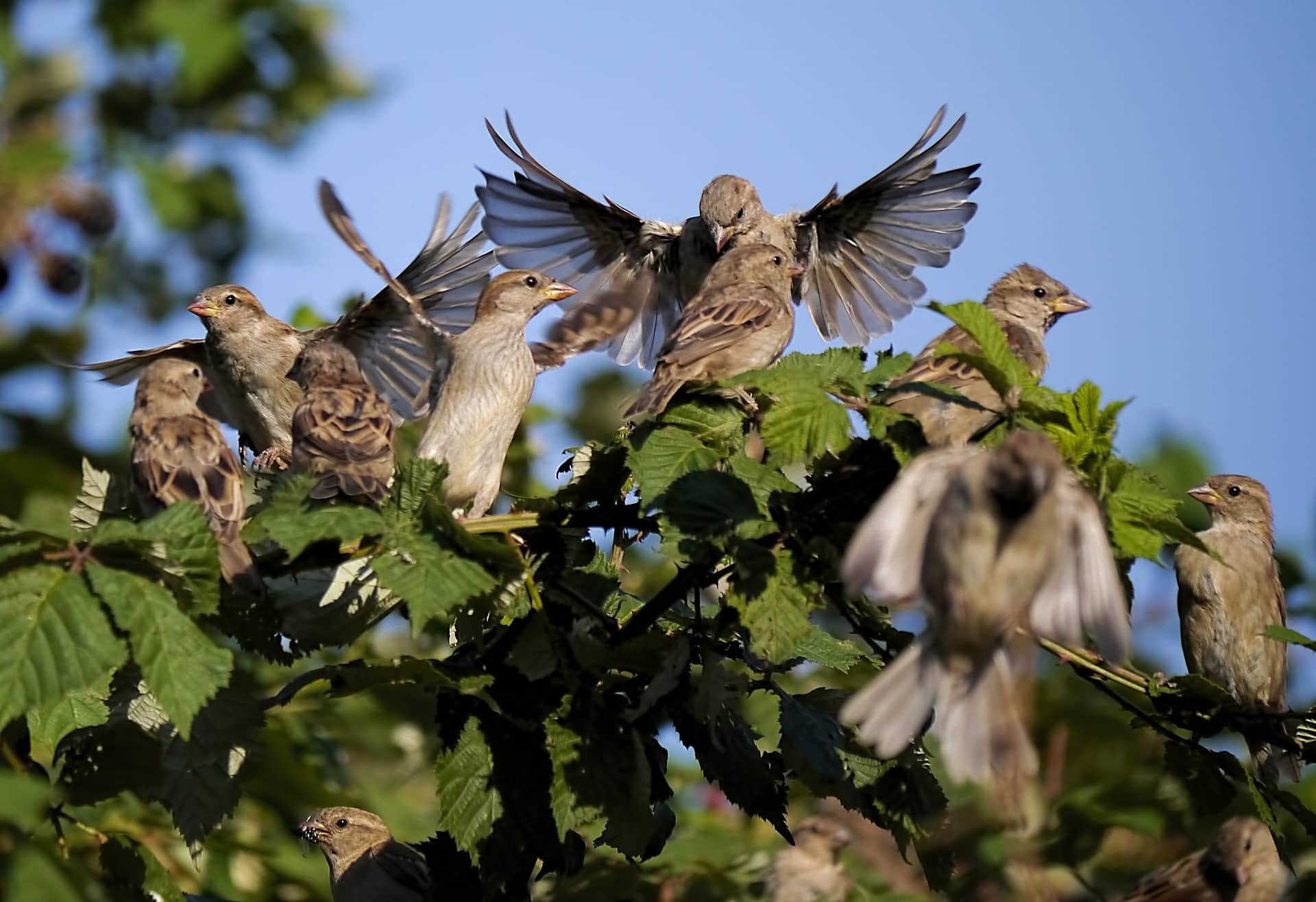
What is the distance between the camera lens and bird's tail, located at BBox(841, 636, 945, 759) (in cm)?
293

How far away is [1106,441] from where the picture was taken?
140 inches

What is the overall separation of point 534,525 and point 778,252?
274 centimetres

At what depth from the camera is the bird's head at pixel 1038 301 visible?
261 inches

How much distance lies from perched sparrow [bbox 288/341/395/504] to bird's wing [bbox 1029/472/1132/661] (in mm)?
1967

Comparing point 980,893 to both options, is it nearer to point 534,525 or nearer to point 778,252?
point 534,525

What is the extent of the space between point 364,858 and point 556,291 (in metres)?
2.41

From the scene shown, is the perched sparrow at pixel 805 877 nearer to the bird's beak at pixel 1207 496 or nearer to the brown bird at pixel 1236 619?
the brown bird at pixel 1236 619

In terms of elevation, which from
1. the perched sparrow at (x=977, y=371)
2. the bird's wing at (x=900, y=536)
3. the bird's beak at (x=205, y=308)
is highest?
the perched sparrow at (x=977, y=371)

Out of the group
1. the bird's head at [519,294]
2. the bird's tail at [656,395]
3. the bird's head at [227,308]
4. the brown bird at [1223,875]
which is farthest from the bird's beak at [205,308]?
the brown bird at [1223,875]

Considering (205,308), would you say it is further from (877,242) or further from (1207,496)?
(1207,496)

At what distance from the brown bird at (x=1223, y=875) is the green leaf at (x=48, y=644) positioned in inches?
187

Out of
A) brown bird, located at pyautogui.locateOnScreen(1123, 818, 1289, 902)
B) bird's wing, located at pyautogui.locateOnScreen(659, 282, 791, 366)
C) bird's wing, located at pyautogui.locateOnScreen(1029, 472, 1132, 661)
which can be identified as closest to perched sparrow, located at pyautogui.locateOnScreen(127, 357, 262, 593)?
bird's wing, located at pyautogui.locateOnScreen(659, 282, 791, 366)

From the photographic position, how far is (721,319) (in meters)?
5.47

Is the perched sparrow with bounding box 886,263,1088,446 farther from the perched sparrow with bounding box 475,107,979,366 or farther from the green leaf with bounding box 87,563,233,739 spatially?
the green leaf with bounding box 87,563,233,739
